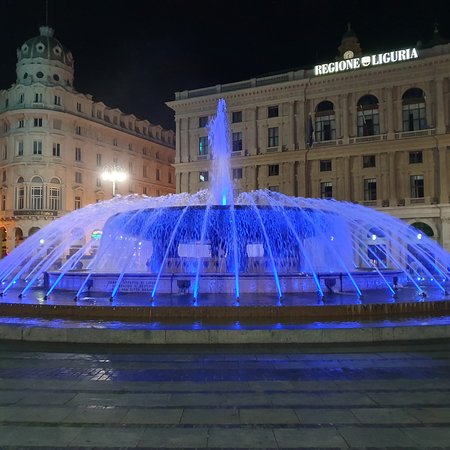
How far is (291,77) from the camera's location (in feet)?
182

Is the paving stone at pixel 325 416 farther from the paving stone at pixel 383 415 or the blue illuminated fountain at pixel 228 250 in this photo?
the blue illuminated fountain at pixel 228 250

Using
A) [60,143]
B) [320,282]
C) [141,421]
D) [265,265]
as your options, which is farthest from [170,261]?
[60,143]

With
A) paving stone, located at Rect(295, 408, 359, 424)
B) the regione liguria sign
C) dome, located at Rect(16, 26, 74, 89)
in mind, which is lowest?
paving stone, located at Rect(295, 408, 359, 424)

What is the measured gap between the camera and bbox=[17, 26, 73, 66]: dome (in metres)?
58.9

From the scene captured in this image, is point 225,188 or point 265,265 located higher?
point 225,188

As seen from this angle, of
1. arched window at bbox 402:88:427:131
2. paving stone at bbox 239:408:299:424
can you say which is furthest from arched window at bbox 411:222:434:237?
paving stone at bbox 239:408:299:424

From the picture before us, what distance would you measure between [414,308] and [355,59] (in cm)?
4593

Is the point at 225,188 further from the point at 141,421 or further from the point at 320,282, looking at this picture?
the point at 141,421

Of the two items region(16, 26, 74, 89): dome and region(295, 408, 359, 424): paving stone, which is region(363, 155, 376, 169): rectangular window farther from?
region(295, 408, 359, 424): paving stone

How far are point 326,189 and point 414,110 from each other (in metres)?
11.9

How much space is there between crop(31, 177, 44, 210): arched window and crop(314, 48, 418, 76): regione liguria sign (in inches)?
1338

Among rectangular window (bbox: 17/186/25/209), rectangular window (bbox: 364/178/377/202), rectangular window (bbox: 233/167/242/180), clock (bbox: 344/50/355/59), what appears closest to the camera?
rectangular window (bbox: 364/178/377/202)

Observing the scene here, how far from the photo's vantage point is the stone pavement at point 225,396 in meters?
5.04

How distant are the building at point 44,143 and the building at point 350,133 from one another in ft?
44.7
